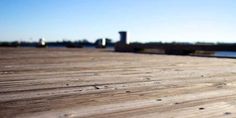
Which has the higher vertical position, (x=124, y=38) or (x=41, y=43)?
(x=124, y=38)

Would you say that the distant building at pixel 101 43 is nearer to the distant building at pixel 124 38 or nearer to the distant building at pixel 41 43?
the distant building at pixel 41 43

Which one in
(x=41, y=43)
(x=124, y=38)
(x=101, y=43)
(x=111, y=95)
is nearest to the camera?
(x=111, y=95)

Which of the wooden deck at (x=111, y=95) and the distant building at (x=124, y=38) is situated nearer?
the wooden deck at (x=111, y=95)

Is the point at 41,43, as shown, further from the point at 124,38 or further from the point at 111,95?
the point at 111,95

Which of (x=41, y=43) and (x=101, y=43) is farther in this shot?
(x=101, y=43)

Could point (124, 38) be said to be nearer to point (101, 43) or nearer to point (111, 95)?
point (101, 43)

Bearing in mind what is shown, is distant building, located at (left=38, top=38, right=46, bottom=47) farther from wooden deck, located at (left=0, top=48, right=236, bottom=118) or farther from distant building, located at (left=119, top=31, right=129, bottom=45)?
wooden deck, located at (left=0, top=48, right=236, bottom=118)

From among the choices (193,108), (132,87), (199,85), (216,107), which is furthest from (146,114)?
(199,85)

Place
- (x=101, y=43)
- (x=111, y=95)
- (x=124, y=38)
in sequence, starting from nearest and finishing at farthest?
(x=111, y=95)
(x=124, y=38)
(x=101, y=43)

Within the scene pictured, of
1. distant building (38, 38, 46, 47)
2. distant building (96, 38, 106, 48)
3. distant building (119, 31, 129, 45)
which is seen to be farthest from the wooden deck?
distant building (96, 38, 106, 48)

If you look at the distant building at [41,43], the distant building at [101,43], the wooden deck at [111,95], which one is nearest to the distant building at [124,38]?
the distant building at [101,43]

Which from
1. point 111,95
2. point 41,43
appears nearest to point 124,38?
point 41,43

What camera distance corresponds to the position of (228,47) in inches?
360

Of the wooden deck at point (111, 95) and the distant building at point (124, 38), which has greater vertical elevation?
the distant building at point (124, 38)
